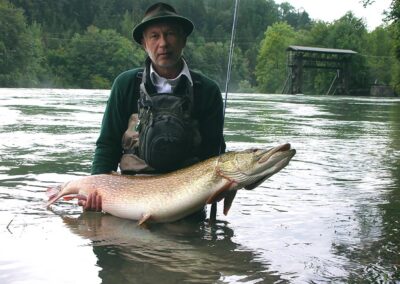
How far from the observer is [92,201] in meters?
4.64

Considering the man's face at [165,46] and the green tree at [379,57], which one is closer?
the man's face at [165,46]

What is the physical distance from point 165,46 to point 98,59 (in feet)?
388

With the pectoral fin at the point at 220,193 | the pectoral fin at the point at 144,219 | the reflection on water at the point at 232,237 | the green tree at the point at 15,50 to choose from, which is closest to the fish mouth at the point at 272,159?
the pectoral fin at the point at 220,193

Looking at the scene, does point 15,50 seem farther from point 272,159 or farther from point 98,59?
point 272,159

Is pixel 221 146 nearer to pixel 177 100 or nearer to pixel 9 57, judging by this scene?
pixel 177 100

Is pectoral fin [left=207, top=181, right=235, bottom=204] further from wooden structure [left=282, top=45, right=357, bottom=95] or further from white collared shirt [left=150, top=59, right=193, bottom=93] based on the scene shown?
wooden structure [left=282, top=45, right=357, bottom=95]

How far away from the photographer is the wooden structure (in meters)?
69.9

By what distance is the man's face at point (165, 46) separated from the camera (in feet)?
15.0

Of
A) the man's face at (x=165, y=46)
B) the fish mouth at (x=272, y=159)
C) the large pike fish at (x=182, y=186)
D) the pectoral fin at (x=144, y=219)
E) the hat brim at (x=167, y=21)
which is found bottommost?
the pectoral fin at (x=144, y=219)

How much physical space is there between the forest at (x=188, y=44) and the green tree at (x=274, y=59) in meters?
0.19

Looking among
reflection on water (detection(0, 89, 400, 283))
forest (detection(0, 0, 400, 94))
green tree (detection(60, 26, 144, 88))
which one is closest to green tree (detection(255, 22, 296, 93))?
forest (detection(0, 0, 400, 94))

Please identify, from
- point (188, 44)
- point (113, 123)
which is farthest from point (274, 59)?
point (113, 123)

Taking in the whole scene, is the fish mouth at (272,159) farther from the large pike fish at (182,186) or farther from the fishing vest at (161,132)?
the fishing vest at (161,132)

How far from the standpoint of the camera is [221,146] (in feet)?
16.2
